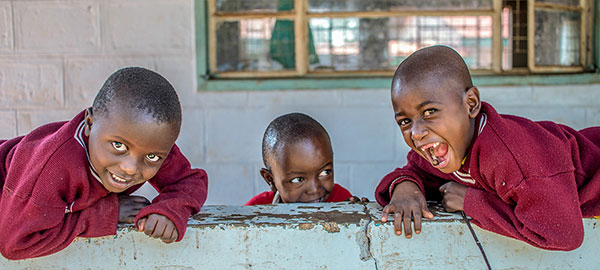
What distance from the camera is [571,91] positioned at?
352 centimetres

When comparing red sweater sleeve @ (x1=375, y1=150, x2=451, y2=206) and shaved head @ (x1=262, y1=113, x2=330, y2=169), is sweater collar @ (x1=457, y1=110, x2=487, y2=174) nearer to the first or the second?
red sweater sleeve @ (x1=375, y1=150, x2=451, y2=206)

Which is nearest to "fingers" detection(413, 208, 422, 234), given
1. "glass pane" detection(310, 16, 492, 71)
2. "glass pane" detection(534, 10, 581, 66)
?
"glass pane" detection(310, 16, 492, 71)

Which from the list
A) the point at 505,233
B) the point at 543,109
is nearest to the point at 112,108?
the point at 505,233

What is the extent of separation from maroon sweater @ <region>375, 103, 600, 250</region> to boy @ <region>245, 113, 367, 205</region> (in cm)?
76

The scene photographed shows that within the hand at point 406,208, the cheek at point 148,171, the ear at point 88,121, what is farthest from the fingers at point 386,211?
the ear at point 88,121

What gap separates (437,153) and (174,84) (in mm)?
2028

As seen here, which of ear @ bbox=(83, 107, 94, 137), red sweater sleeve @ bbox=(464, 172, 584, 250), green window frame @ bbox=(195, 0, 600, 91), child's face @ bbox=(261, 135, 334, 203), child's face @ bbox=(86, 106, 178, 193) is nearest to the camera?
red sweater sleeve @ bbox=(464, 172, 584, 250)

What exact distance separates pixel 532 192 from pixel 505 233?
19cm

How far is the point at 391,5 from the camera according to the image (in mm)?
3500

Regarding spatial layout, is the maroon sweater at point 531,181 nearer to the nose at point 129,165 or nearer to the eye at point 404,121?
the eye at point 404,121

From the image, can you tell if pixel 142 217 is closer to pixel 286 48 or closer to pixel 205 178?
pixel 205 178

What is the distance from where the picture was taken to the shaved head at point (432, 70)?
1857mm

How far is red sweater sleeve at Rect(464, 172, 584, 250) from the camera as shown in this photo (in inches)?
66.2

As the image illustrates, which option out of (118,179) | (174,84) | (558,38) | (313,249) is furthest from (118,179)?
(558,38)
